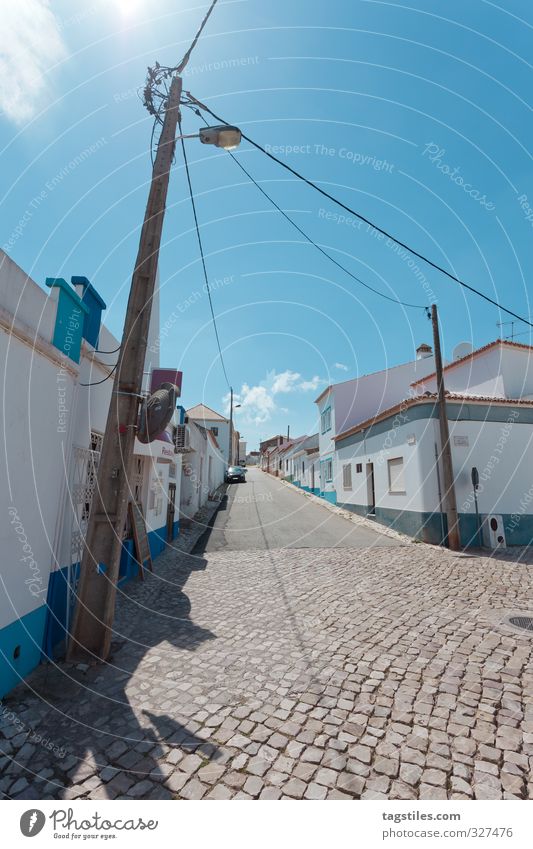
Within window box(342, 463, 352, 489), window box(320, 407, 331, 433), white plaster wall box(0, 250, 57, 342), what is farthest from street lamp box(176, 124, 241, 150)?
window box(320, 407, 331, 433)

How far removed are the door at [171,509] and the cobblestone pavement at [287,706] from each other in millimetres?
5086

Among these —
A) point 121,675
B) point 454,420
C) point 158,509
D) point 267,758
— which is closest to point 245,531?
point 158,509

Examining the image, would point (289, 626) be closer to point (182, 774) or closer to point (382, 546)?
point (182, 774)

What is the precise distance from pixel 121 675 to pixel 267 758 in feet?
6.78

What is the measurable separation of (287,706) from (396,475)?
1152 centimetres

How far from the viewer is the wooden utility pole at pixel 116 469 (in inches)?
178

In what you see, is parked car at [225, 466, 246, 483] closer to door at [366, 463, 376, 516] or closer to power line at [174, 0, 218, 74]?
door at [366, 463, 376, 516]

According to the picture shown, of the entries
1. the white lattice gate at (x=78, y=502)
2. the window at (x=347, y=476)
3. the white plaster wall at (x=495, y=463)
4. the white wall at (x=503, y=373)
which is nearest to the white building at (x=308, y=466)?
the window at (x=347, y=476)

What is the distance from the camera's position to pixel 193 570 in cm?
895

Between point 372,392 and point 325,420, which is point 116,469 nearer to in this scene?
point 372,392

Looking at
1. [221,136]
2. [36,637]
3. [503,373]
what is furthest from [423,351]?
[36,637]

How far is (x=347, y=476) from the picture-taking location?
1941 cm

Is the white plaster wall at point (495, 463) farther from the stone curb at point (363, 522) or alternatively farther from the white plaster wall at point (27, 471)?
the white plaster wall at point (27, 471)
